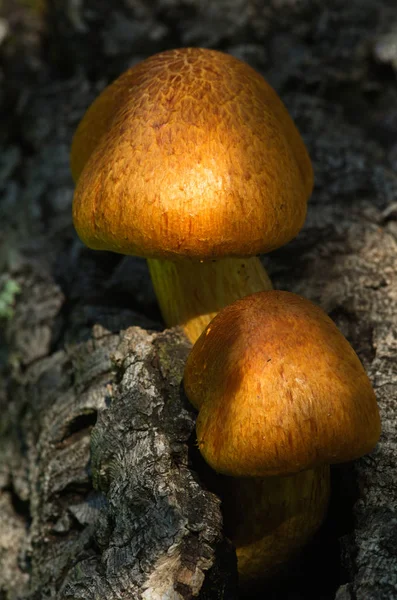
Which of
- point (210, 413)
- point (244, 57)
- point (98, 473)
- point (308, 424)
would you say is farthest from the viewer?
point (244, 57)

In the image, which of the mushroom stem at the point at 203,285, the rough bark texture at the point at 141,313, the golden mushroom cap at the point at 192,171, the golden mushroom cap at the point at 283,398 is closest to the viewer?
the golden mushroom cap at the point at 283,398

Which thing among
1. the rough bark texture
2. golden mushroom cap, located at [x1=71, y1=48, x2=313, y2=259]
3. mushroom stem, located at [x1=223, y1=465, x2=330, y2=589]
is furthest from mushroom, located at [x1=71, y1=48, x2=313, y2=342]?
mushroom stem, located at [x1=223, y1=465, x2=330, y2=589]

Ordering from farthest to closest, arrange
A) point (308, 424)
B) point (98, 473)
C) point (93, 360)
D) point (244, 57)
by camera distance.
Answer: point (244, 57), point (93, 360), point (98, 473), point (308, 424)

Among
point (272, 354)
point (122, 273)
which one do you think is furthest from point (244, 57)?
point (272, 354)

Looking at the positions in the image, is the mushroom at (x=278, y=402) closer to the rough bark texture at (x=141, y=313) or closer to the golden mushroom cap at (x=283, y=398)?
the golden mushroom cap at (x=283, y=398)

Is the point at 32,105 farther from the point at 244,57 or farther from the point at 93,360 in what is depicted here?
the point at 93,360

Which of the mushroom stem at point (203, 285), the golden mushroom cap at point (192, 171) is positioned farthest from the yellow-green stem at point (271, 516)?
the golden mushroom cap at point (192, 171)

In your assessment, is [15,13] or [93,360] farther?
[15,13]
